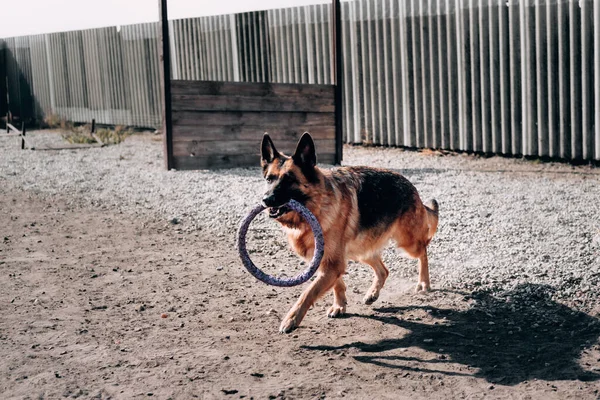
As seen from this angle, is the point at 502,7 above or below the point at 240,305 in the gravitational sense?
above

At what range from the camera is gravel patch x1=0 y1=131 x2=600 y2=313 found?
584cm

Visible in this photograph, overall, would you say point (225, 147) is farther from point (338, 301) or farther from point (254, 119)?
point (338, 301)

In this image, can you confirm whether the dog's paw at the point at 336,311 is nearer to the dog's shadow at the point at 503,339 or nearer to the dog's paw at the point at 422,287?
the dog's shadow at the point at 503,339

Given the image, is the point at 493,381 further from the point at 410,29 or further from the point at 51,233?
the point at 410,29

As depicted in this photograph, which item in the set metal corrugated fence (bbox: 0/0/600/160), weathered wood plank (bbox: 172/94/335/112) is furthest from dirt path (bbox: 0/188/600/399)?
metal corrugated fence (bbox: 0/0/600/160)

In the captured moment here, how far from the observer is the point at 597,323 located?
4684 millimetres

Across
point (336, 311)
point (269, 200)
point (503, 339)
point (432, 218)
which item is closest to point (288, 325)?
point (336, 311)

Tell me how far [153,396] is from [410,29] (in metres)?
11.0

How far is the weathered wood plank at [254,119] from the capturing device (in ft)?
37.3

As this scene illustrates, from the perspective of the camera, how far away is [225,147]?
38.6 feet

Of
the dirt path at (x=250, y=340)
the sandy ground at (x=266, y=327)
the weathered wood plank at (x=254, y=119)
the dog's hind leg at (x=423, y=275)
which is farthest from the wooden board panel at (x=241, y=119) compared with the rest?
the dog's hind leg at (x=423, y=275)

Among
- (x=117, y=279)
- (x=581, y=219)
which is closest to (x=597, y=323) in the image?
(x=581, y=219)

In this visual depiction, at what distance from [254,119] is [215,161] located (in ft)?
3.26

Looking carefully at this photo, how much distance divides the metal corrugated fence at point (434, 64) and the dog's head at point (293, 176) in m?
7.50
